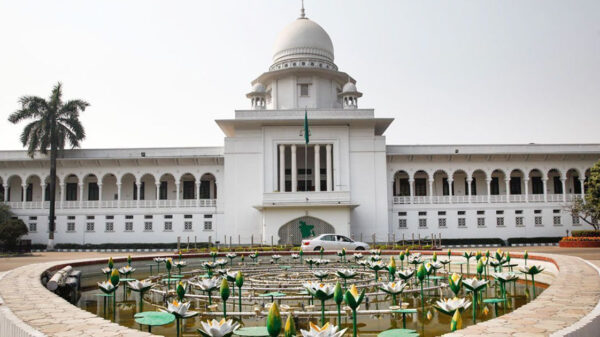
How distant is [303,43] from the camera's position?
137ft

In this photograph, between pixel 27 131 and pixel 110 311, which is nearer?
pixel 110 311

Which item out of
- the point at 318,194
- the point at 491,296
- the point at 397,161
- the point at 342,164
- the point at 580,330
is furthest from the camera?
the point at 397,161

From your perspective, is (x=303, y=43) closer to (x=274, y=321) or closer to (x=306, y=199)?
(x=306, y=199)

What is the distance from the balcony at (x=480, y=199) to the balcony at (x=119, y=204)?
14.5m

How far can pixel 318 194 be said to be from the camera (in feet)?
112

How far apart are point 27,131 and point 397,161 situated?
87.2 ft

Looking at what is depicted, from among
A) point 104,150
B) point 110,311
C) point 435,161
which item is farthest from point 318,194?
point 110,311

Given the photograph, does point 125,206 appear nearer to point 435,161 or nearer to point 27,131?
point 27,131

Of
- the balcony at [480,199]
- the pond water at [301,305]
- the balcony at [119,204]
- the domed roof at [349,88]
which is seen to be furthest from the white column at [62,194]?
the pond water at [301,305]

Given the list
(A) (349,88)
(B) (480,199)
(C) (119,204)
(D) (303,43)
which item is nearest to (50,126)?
(C) (119,204)

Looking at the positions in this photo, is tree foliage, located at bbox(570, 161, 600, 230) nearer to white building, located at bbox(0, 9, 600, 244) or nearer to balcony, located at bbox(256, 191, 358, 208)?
white building, located at bbox(0, 9, 600, 244)

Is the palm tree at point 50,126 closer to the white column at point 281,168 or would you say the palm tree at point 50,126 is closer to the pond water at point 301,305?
the white column at point 281,168

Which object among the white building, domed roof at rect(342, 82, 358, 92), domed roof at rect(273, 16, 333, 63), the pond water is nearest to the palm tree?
the white building

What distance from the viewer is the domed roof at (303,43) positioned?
4169 centimetres
